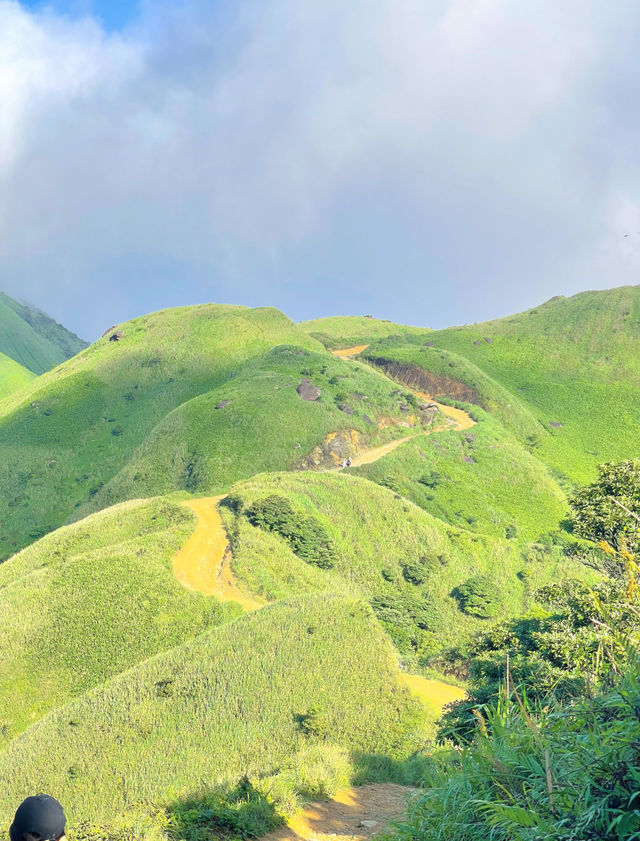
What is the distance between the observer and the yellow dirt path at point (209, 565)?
3753 cm

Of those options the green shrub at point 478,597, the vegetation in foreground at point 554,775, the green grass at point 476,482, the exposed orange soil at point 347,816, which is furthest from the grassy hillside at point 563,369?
the vegetation in foreground at point 554,775

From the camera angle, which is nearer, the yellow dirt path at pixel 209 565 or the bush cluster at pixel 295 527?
the yellow dirt path at pixel 209 565

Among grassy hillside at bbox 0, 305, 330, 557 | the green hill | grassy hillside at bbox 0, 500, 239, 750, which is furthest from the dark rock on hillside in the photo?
grassy hillside at bbox 0, 500, 239, 750

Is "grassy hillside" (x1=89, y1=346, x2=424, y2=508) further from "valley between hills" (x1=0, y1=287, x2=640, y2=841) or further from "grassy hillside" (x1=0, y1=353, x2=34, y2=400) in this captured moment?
"grassy hillside" (x1=0, y1=353, x2=34, y2=400)

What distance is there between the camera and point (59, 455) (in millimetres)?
97000

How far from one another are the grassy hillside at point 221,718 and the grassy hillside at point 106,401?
58.5 meters

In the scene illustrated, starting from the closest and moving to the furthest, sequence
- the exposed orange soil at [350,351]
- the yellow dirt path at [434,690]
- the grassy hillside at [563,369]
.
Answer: the yellow dirt path at [434,690], the grassy hillside at [563,369], the exposed orange soil at [350,351]

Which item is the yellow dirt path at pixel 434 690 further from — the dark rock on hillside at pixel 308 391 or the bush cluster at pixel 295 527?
the dark rock on hillside at pixel 308 391

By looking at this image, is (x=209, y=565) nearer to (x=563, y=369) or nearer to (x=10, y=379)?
(x=563, y=369)

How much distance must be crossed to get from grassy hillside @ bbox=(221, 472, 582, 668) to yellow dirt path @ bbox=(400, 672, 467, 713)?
2671 millimetres

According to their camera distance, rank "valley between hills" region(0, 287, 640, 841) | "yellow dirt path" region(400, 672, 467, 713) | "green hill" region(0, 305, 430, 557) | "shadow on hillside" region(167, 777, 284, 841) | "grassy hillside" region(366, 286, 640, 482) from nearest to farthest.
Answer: "valley between hills" region(0, 287, 640, 841)
"shadow on hillside" region(167, 777, 284, 841)
"yellow dirt path" region(400, 672, 467, 713)
"green hill" region(0, 305, 430, 557)
"grassy hillside" region(366, 286, 640, 482)

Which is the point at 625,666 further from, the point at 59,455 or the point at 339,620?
the point at 59,455

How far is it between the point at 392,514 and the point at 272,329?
87828mm

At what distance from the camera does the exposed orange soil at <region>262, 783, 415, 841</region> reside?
13.1 meters
